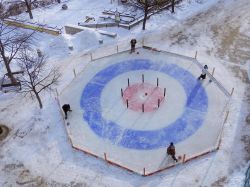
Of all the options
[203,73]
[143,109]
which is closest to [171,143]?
[143,109]

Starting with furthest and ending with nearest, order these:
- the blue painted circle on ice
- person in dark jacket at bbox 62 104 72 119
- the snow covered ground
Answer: person in dark jacket at bbox 62 104 72 119 → the blue painted circle on ice → the snow covered ground

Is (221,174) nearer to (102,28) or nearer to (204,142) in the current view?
(204,142)

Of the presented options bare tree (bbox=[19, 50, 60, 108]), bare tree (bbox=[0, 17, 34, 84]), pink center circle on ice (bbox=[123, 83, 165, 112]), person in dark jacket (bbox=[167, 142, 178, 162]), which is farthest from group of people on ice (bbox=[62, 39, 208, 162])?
bare tree (bbox=[0, 17, 34, 84])

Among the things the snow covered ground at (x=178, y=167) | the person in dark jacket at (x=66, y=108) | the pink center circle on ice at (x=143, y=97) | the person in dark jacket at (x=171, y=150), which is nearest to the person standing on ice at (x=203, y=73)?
the snow covered ground at (x=178, y=167)

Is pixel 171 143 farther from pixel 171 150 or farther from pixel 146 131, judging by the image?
pixel 146 131

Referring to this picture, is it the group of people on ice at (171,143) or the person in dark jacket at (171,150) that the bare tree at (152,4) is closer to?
the group of people on ice at (171,143)

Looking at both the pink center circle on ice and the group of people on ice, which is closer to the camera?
the group of people on ice

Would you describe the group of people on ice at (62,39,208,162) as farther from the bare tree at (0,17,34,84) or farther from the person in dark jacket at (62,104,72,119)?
the bare tree at (0,17,34,84)
